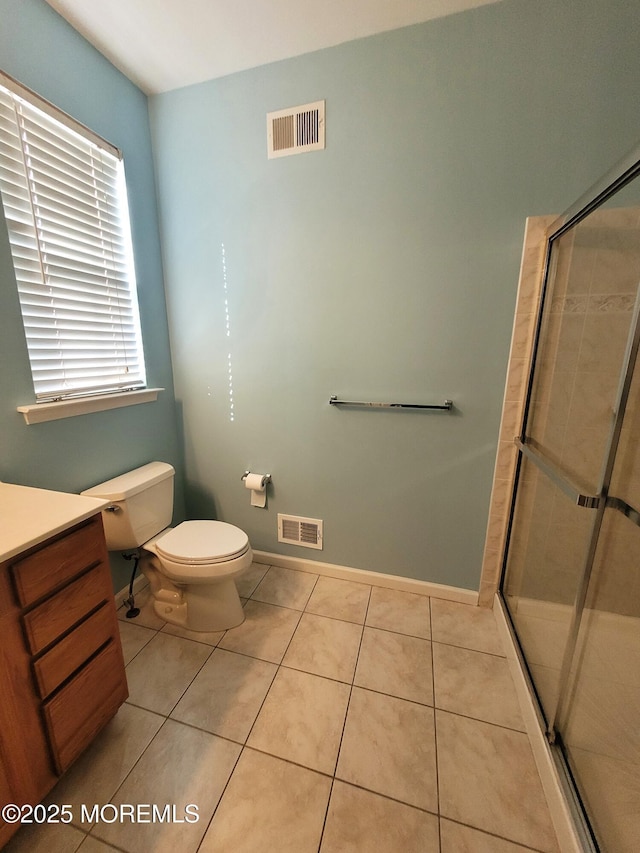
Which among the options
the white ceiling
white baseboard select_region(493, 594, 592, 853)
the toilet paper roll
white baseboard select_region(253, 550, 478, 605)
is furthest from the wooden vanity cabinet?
the white ceiling

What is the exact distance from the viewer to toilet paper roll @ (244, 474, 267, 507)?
6.24 ft

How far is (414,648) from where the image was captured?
1.50m

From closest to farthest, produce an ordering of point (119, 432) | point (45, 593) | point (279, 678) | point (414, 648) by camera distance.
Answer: point (45, 593) → point (279, 678) → point (414, 648) → point (119, 432)

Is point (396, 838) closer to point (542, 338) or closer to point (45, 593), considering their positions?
point (45, 593)

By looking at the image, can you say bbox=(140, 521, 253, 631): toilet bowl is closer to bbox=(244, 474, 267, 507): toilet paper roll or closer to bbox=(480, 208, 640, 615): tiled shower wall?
bbox=(244, 474, 267, 507): toilet paper roll

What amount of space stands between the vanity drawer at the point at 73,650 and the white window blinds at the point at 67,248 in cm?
88

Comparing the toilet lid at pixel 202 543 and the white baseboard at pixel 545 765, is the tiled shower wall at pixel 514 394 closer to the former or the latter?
the white baseboard at pixel 545 765

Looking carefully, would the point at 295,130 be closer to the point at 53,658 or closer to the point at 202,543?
the point at 202,543

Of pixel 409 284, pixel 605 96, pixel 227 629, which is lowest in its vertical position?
pixel 227 629

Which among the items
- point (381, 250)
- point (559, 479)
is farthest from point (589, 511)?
point (381, 250)

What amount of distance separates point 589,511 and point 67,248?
2.19 metres

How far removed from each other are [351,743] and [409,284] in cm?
179

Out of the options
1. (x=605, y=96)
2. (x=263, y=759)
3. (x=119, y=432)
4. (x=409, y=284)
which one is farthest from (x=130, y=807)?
(x=605, y=96)

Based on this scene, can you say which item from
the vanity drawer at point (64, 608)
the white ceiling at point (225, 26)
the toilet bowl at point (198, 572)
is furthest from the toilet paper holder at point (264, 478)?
the white ceiling at point (225, 26)
